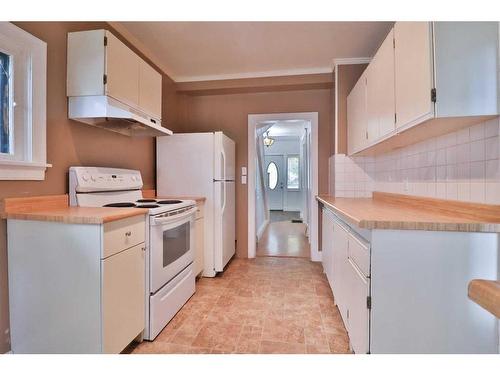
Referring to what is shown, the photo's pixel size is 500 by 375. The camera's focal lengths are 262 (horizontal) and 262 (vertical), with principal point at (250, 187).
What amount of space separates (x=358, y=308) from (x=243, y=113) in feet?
9.48

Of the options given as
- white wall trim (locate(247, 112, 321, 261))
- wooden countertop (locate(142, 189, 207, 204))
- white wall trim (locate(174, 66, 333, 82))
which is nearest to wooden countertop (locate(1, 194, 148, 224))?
wooden countertop (locate(142, 189, 207, 204))

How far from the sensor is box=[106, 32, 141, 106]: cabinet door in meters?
1.83

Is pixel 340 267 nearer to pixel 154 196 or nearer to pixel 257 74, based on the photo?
pixel 154 196

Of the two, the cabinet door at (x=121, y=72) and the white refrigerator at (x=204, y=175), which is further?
the white refrigerator at (x=204, y=175)

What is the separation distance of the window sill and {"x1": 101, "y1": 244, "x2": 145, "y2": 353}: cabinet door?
71 centimetres

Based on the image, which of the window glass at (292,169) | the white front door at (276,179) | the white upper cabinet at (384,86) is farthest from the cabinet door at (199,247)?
the window glass at (292,169)

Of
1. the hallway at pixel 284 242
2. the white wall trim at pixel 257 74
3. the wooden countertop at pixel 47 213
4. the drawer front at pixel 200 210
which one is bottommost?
the hallway at pixel 284 242

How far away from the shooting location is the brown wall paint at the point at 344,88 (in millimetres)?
2984

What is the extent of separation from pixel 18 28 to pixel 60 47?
293mm

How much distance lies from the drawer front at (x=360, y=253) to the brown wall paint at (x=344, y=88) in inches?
68.8

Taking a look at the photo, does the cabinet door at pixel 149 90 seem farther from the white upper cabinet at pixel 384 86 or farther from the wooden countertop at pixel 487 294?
the wooden countertop at pixel 487 294

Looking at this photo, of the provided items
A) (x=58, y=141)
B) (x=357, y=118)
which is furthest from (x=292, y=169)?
(x=58, y=141)

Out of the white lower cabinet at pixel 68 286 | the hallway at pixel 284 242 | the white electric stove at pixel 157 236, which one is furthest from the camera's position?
the hallway at pixel 284 242

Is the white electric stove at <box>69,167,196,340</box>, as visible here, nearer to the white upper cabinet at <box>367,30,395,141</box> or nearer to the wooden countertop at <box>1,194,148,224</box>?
the wooden countertop at <box>1,194,148,224</box>
